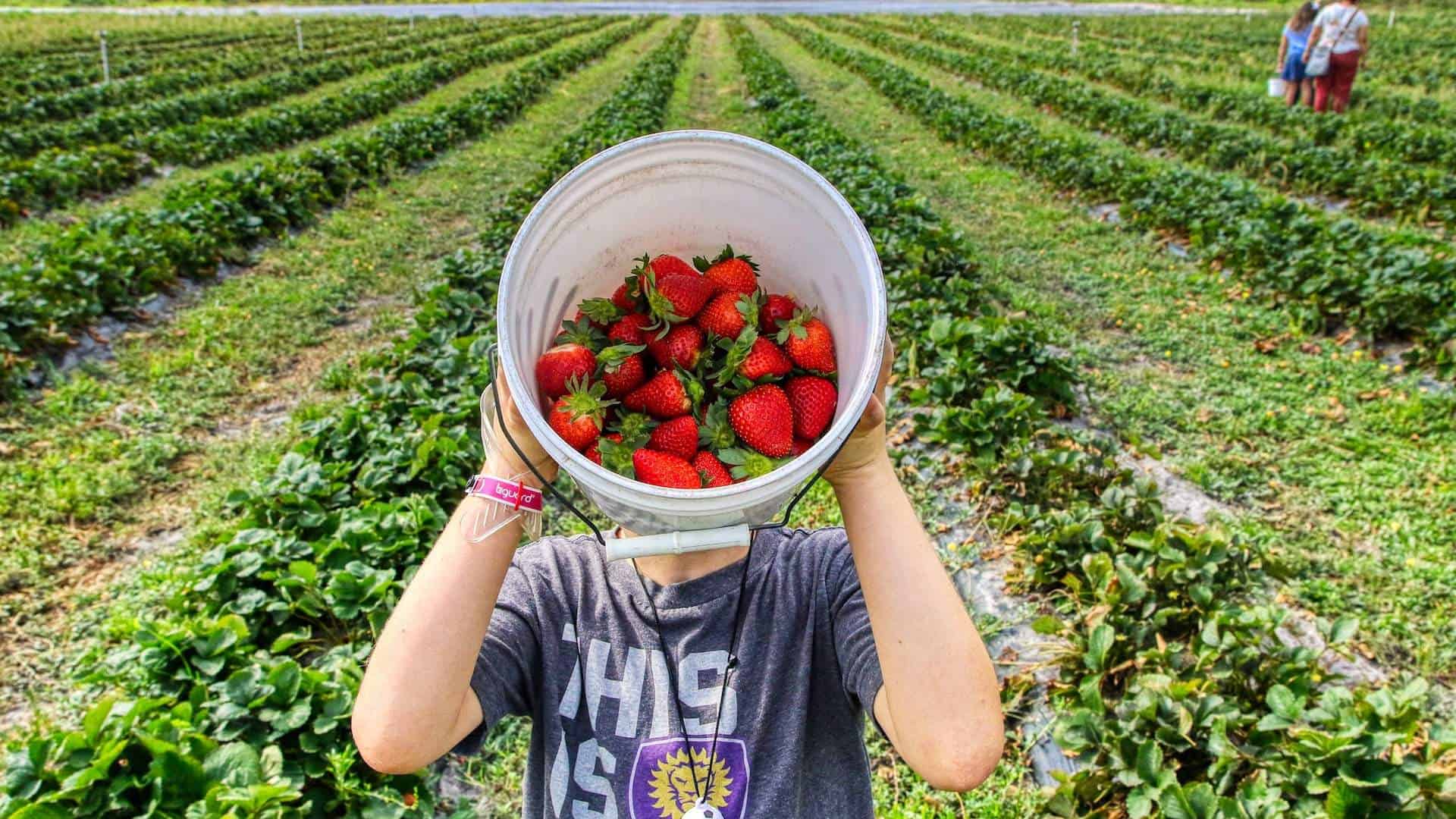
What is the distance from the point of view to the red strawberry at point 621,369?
1.19m

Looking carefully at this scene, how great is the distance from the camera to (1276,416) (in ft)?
15.3

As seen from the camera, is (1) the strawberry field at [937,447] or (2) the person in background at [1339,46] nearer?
(1) the strawberry field at [937,447]

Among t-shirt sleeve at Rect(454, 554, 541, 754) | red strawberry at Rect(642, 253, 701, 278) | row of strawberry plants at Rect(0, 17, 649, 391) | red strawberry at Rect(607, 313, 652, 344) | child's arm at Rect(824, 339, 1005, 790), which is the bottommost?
row of strawberry plants at Rect(0, 17, 649, 391)

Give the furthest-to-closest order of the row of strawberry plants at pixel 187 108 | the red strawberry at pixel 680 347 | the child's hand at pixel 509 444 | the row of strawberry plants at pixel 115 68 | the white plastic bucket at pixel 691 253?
the row of strawberry plants at pixel 115 68 < the row of strawberry plants at pixel 187 108 < the red strawberry at pixel 680 347 < the child's hand at pixel 509 444 < the white plastic bucket at pixel 691 253

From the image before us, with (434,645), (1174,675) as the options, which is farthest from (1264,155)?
(434,645)

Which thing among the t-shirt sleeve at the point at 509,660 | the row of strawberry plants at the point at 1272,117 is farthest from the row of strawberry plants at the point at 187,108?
the row of strawberry plants at the point at 1272,117

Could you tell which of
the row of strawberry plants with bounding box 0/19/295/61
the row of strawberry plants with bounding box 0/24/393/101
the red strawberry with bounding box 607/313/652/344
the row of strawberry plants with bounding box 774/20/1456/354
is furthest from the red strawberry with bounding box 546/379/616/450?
the row of strawberry plants with bounding box 0/19/295/61

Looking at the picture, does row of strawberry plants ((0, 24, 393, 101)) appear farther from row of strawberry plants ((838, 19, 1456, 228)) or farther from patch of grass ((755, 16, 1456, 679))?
row of strawberry plants ((838, 19, 1456, 228))

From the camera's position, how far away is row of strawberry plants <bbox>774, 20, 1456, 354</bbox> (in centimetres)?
541

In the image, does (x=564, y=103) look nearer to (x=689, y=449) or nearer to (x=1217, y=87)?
(x=1217, y=87)

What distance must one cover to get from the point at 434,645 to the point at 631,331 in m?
0.50

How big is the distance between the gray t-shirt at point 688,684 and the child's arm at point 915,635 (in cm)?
9

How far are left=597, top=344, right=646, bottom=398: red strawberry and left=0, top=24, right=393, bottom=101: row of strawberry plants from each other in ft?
53.6

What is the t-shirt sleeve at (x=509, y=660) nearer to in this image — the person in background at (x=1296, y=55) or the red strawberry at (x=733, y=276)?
the red strawberry at (x=733, y=276)
